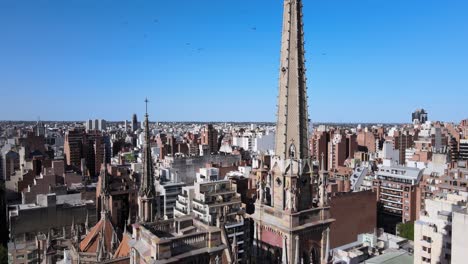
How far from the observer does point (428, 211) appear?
3306cm

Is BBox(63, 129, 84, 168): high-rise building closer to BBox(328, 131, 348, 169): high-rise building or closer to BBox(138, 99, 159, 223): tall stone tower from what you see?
BBox(328, 131, 348, 169): high-rise building

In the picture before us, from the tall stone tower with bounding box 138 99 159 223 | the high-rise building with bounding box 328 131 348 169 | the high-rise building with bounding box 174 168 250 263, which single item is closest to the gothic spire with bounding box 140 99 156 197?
the tall stone tower with bounding box 138 99 159 223

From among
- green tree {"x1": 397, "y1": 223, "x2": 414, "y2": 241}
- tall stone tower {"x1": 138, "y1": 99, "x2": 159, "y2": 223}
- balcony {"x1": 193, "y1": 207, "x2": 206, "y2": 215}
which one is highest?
tall stone tower {"x1": 138, "y1": 99, "x2": 159, "y2": 223}

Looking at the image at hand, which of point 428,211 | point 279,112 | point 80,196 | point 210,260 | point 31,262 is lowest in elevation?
point 31,262

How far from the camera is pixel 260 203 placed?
19.6m

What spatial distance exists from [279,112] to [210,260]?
816cm

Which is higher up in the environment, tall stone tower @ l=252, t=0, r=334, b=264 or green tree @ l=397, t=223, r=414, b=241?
tall stone tower @ l=252, t=0, r=334, b=264

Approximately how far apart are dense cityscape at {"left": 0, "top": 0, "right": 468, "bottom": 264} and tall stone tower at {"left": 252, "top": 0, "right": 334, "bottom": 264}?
2.2 inches

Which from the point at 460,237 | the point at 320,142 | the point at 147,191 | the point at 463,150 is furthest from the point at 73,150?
the point at 463,150

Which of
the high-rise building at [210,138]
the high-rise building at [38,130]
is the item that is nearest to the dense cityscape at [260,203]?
the high-rise building at [38,130]

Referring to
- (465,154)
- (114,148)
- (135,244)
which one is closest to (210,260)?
(135,244)

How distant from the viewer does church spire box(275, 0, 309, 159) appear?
60.7ft

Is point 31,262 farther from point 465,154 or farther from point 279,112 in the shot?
point 465,154

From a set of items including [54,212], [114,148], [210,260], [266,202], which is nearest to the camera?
[210,260]
